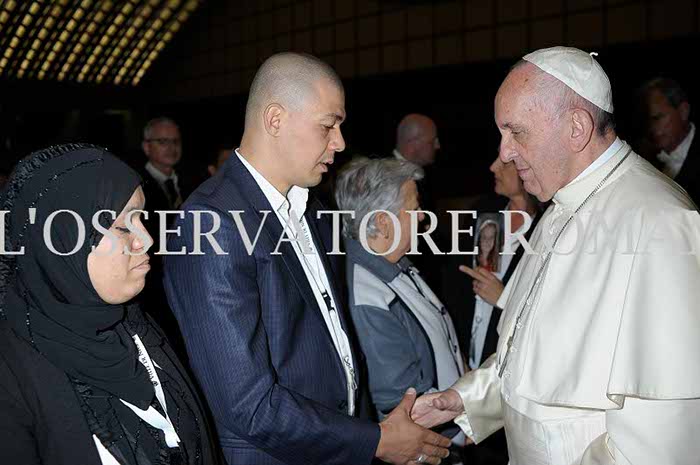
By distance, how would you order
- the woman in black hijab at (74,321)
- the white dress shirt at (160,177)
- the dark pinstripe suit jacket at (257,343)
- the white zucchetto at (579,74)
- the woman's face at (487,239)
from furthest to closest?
1. the white dress shirt at (160,177)
2. the woman's face at (487,239)
3. the white zucchetto at (579,74)
4. the dark pinstripe suit jacket at (257,343)
5. the woman in black hijab at (74,321)

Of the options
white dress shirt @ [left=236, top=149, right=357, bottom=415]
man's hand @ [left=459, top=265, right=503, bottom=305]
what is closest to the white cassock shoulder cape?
white dress shirt @ [left=236, top=149, right=357, bottom=415]

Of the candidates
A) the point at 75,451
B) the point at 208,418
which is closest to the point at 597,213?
the point at 208,418

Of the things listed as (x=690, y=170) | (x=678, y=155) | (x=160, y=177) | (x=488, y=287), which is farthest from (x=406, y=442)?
(x=160, y=177)

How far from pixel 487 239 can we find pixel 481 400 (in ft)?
5.47

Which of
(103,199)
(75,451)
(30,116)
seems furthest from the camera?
(30,116)

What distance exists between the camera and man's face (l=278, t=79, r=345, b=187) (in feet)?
7.04

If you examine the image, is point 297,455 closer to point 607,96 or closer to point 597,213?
point 597,213

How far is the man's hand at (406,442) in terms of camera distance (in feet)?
7.00

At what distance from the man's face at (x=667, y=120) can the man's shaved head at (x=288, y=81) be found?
3.27 meters

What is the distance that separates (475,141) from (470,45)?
1.35 meters

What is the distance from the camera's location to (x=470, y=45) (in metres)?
9.97

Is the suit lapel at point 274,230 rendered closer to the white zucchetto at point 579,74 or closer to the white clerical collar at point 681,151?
the white zucchetto at point 579,74

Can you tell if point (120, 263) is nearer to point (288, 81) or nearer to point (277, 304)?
point (277, 304)

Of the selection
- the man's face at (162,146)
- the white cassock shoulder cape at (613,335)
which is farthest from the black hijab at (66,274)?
the man's face at (162,146)
